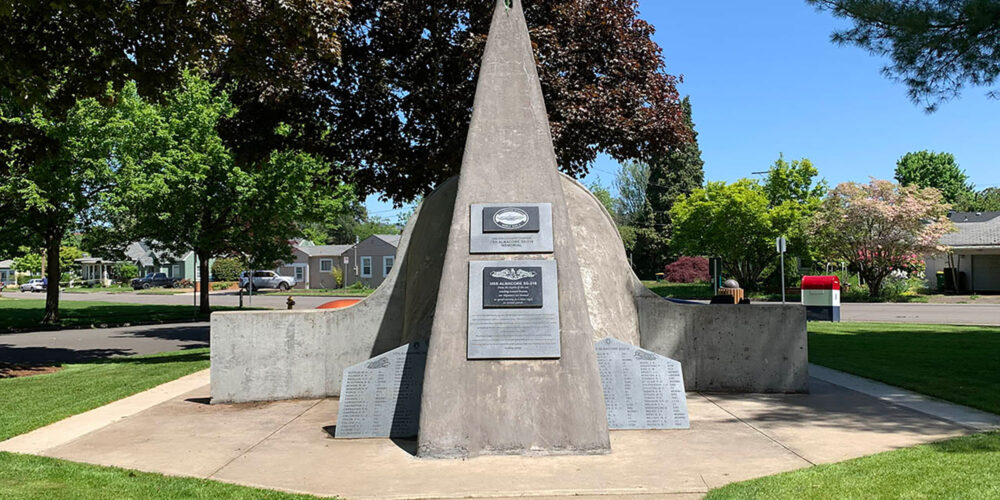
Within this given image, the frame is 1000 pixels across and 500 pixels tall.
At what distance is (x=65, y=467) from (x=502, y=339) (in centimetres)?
394

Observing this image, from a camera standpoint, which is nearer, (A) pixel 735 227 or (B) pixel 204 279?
(B) pixel 204 279

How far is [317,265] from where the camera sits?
65750 millimetres

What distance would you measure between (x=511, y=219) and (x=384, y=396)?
2328 mm

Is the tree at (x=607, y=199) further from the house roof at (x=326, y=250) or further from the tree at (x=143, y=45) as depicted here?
the tree at (x=143, y=45)

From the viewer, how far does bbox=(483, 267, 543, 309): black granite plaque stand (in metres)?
7.11

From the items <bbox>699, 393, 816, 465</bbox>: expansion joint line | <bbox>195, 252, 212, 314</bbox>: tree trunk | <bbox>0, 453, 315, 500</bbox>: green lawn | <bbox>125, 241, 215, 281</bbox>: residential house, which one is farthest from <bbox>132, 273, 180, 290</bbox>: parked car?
<bbox>699, 393, 816, 465</bbox>: expansion joint line

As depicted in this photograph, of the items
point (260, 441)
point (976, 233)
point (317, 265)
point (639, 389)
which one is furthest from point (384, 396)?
point (317, 265)

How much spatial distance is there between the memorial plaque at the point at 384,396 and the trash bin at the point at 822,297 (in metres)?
17.6

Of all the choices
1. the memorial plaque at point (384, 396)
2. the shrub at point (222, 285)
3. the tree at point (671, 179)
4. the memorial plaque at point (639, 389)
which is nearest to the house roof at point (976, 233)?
the tree at point (671, 179)

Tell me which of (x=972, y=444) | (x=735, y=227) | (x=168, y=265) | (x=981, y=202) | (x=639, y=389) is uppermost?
(x=981, y=202)

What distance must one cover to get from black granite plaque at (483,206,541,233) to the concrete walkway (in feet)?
7.67

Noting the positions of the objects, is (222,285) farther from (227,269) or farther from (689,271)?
(689,271)

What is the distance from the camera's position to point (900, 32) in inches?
466

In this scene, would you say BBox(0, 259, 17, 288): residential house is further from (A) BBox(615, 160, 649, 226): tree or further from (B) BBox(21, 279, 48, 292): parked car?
(A) BBox(615, 160, 649, 226): tree
